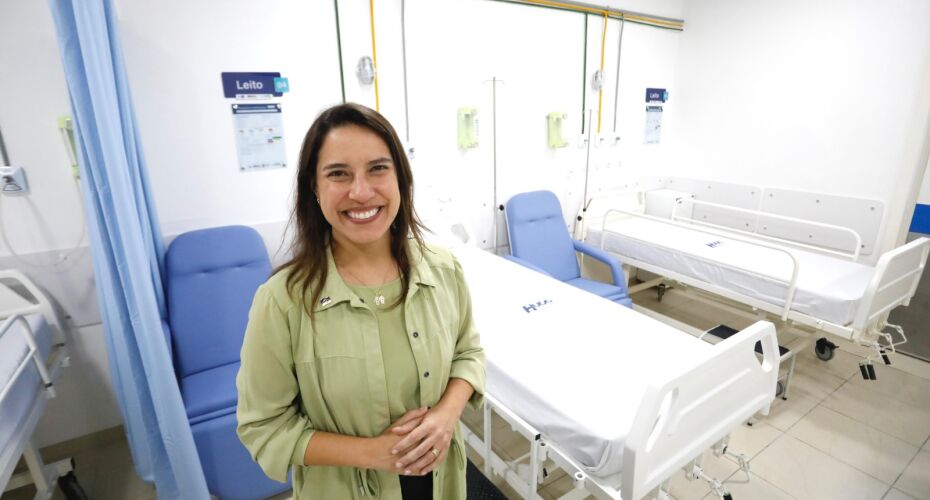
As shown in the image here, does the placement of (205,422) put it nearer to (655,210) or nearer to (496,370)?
(496,370)


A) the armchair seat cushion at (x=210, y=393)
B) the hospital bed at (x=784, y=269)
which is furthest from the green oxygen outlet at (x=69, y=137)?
the hospital bed at (x=784, y=269)

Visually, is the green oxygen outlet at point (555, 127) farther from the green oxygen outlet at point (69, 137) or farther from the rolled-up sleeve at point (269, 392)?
the rolled-up sleeve at point (269, 392)

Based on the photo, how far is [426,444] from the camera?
0.98 m

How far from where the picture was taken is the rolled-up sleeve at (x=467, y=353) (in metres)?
1.15

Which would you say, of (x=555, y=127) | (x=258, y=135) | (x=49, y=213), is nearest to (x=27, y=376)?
(x=49, y=213)

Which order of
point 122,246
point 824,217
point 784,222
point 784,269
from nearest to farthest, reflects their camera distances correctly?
point 122,246 < point 784,269 < point 824,217 < point 784,222

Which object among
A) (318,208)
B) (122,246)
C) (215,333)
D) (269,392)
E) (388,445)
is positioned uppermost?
(318,208)

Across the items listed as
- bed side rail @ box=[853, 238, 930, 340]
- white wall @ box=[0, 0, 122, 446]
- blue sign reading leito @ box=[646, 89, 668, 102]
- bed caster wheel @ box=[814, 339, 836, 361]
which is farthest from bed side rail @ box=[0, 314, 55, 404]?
blue sign reading leito @ box=[646, 89, 668, 102]

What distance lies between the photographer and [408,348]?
1.00 meters

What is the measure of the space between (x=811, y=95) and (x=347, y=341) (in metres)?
3.95

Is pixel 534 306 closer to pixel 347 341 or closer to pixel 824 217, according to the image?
pixel 347 341

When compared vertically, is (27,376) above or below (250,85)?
below

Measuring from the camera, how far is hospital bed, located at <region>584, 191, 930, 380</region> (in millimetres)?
2387

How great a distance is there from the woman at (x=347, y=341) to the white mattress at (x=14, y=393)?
1165mm
